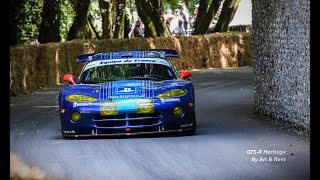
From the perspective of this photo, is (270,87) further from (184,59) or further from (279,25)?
(184,59)

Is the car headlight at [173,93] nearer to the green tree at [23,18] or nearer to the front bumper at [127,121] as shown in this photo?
the front bumper at [127,121]

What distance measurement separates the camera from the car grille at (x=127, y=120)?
10.7 meters

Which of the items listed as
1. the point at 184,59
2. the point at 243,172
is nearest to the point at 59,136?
the point at 243,172

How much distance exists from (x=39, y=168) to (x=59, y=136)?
2.84m

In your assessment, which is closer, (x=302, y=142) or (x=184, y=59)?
(x=302, y=142)

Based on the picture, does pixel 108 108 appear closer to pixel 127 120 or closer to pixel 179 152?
pixel 127 120

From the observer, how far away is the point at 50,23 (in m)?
25.0

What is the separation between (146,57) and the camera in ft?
38.8

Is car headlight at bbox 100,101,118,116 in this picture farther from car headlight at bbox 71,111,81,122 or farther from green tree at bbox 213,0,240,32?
green tree at bbox 213,0,240,32

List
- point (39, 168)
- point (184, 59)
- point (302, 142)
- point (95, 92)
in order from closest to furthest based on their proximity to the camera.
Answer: point (39, 168) < point (302, 142) < point (95, 92) < point (184, 59)

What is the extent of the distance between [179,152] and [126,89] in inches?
56.6

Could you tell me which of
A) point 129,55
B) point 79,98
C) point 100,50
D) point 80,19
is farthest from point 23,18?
point 79,98

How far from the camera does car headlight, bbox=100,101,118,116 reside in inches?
419

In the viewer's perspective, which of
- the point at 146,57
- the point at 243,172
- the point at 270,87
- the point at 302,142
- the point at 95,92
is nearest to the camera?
the point at 243,172
